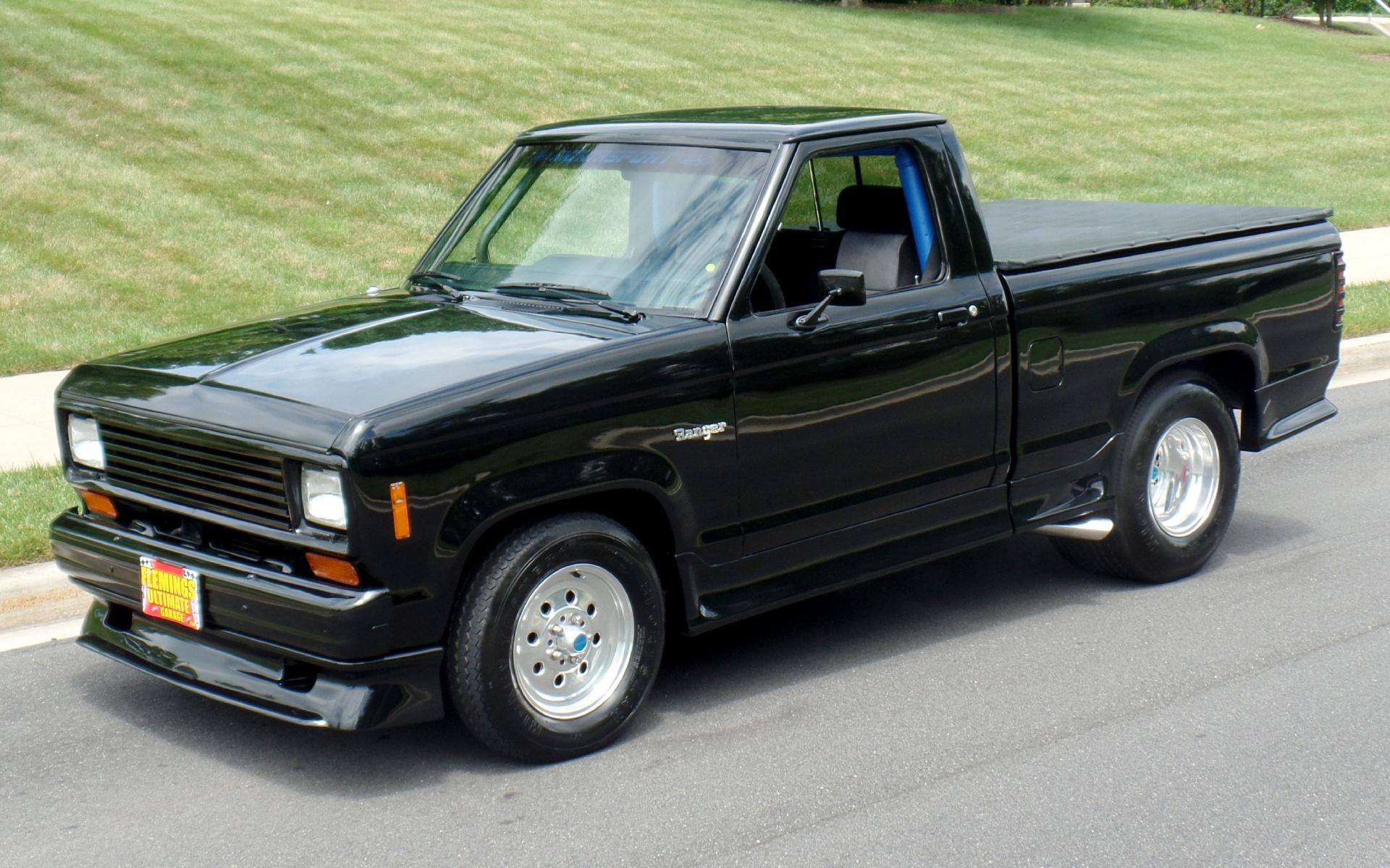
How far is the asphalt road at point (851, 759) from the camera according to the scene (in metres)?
4.32

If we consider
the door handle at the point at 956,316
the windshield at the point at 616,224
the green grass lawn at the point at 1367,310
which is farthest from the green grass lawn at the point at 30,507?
the green grass lawn at the point at 1367,310

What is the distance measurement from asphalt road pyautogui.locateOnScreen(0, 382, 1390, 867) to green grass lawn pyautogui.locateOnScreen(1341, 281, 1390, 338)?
220 inches

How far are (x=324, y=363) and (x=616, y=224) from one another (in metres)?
1.29

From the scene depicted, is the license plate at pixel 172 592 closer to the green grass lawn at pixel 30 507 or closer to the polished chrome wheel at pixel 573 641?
the polished chrome wheel at pixel 573 641

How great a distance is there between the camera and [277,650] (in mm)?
4492

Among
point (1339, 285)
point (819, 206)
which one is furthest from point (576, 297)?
point (1339, 285)

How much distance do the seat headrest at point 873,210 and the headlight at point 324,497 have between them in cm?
252

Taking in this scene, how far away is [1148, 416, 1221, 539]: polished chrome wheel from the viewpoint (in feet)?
21.8

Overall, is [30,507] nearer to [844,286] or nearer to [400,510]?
[400,510]

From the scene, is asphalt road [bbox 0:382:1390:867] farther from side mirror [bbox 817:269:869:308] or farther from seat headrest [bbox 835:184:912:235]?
seat headrest [bbox 835:184:912:235]

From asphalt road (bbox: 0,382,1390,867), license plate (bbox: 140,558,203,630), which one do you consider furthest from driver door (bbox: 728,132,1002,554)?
license plate (bbox: 140,558,203,630)

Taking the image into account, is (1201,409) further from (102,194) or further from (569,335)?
(102,194)

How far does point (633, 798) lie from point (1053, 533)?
8.39 ft

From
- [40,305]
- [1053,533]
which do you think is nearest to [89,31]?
[40,305]
